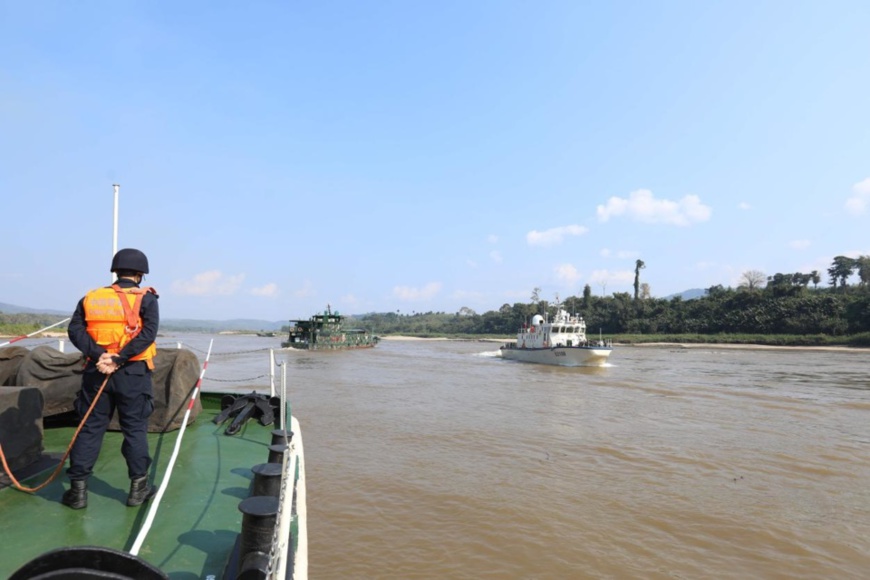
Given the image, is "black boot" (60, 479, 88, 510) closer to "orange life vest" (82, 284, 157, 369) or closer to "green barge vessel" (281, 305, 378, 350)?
"orange life vest" (82, 284, 157, 369)

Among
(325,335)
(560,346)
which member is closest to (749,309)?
(560,346)

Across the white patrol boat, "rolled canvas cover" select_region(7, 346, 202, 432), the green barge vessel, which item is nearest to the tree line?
the white patrol boat

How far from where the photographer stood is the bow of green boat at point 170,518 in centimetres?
218

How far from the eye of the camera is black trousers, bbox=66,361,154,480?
330cm

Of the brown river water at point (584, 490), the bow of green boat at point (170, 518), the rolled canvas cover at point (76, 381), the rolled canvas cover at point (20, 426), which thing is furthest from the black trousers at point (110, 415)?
the brown river water at point (584, 490)

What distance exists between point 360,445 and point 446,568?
5.42 m

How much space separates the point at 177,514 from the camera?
3.49 m

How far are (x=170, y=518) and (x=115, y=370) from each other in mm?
1100

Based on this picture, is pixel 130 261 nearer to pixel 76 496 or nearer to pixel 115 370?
pixel 115 370

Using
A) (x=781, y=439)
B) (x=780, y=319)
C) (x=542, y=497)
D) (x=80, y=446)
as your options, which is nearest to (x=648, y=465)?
(x=542, y=497)

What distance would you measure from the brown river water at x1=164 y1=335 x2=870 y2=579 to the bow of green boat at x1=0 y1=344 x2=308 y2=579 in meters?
1.81

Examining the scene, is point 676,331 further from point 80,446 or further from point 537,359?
point 80,446

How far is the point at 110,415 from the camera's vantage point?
339cm

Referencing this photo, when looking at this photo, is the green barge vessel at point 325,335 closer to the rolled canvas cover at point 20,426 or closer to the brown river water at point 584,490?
the brown river water at point 584,490
